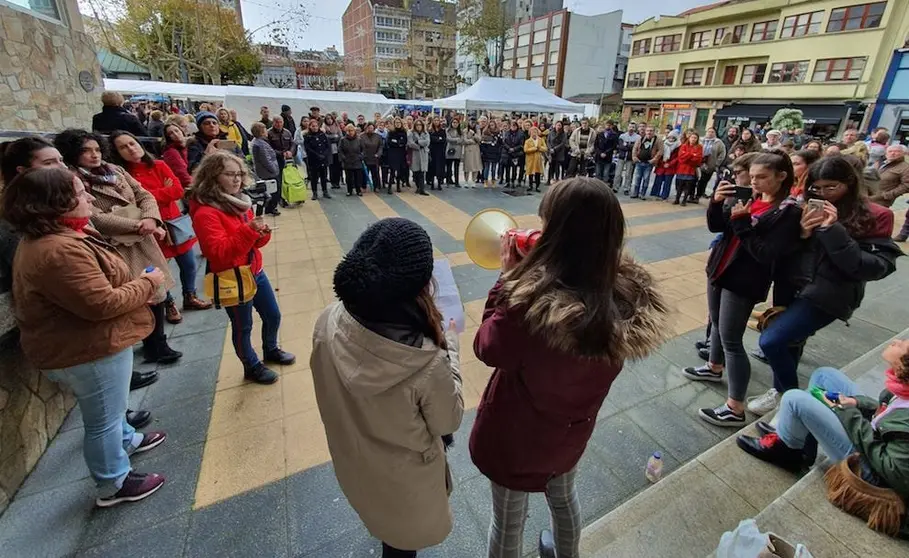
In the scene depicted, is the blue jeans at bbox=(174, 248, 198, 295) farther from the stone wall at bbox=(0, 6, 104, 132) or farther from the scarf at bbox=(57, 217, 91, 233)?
the stone wall at bbox=(0, 6, 104, 132)

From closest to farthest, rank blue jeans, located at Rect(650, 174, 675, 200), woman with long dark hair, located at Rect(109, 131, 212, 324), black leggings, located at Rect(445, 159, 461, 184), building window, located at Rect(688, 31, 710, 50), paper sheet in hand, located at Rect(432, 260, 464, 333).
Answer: paper sheet in hand, located at Rect(432, 260, 464, 333) < woman with long dark hair, located at Rect(109, 131, 212, 324) < blue jeans, located at Rect(650, 174, 675, 200) < black leggings, located at Rect(445, 159, 461, 184) < building window, located at Rect(688, 31, 710, 50)

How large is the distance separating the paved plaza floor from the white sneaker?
0.26m

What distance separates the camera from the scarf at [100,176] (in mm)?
2639

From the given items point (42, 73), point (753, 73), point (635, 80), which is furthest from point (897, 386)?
point (635, 80)

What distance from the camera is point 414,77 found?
4931 centimetres

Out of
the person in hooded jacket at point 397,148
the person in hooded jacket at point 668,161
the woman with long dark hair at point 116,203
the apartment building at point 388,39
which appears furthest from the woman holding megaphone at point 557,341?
the apartment building at point 388,39

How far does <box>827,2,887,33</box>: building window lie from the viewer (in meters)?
22.8

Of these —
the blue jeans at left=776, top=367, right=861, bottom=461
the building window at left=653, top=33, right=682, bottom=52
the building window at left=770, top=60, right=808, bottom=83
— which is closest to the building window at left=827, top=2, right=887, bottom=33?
the building window at left=770, top=60, right=808, bottom=83

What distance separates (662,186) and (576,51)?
46617mm

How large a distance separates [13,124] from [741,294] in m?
7.94

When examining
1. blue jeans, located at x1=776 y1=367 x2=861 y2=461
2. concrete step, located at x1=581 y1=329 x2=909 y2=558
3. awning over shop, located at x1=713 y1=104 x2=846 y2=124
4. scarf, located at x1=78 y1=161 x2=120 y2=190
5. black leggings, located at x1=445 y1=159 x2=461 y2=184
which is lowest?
concrete step, located at x1=581 y1=329 x2=909 y2=558

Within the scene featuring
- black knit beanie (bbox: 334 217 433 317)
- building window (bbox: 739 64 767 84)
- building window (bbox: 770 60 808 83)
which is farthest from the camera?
building window (bbox: 739 64 767 84)

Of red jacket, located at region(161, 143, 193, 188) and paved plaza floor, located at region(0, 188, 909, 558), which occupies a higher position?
red jacket, located at region(161, 143, 193, 188)

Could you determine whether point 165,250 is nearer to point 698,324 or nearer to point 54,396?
point 54,396
